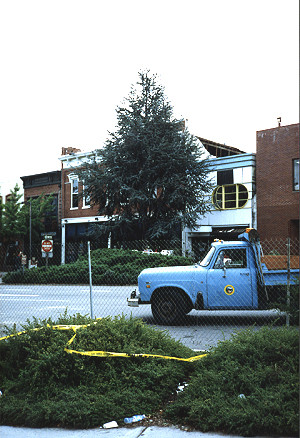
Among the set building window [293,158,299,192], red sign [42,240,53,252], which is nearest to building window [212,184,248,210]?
building window [293,158,299,192]

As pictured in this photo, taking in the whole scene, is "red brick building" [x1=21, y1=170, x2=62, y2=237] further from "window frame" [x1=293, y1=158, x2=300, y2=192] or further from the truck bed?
the truck bed

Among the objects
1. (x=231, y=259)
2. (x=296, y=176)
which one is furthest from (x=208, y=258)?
(x=296, y=176)

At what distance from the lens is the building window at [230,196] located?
28938mm

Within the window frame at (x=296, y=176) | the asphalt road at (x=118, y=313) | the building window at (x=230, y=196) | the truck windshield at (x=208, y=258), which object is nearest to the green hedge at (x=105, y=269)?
the asphalt road at (x=118, y=313)

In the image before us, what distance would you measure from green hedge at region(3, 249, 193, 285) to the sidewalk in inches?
573

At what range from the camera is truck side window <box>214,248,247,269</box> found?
9859 millimetres

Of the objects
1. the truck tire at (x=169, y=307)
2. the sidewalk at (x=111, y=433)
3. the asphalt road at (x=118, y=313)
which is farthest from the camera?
the truck tire at (x=169, y=307)

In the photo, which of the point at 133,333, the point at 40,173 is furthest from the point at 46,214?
the point at 133,333

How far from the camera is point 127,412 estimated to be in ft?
16.0

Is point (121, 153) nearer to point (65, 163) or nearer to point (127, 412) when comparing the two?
point (65, 163)

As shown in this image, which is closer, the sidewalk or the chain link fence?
the sidewalk

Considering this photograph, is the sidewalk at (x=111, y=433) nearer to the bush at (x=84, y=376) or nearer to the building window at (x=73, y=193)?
the bush at (x=84, y=376)

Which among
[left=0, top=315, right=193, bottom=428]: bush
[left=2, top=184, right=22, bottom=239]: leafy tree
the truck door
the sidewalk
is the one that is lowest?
the sidewalk

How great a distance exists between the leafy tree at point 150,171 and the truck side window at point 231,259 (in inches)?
642
